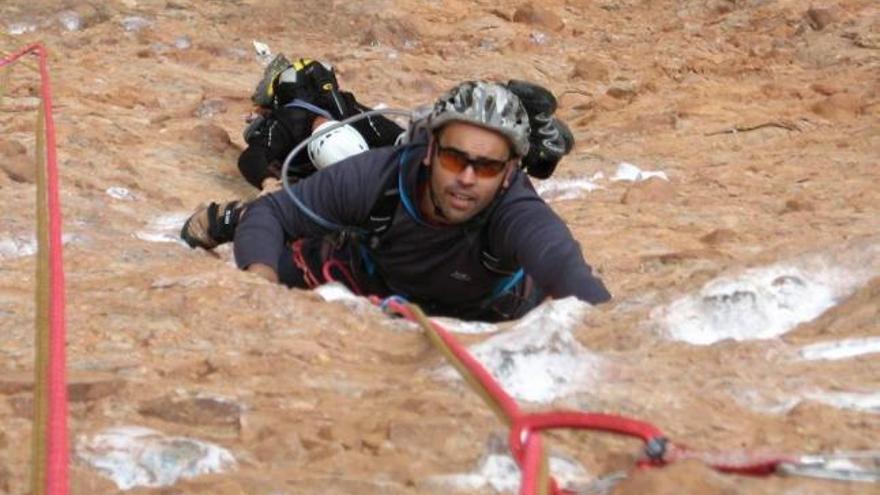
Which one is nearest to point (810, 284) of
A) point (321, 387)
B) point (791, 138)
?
point (321, 387)

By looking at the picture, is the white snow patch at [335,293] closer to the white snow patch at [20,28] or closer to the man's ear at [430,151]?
the man's ear at [430,151]

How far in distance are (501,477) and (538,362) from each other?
0.61m

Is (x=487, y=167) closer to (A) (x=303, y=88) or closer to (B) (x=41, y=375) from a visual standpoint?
(B) (x=41, y=375)

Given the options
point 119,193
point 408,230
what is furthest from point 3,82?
point 408,230

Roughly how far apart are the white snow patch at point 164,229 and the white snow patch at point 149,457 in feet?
9.50

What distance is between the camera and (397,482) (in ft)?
9.08

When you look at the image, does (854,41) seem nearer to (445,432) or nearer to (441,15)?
(441,15)

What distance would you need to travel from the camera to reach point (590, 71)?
11500 mm

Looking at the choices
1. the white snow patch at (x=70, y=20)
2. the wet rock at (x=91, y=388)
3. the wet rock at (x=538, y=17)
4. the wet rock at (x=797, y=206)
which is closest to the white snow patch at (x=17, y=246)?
the wet rock at (x=91, y=388)

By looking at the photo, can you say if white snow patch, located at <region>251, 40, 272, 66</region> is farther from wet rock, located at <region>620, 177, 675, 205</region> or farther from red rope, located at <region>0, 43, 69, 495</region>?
red rope, located at <region>0, 43, 69, 495</region>

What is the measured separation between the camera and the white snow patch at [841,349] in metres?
3.54

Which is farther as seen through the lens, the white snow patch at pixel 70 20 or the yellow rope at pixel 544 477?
the white snow patch at pixel 70 20

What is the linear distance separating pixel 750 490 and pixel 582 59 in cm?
964

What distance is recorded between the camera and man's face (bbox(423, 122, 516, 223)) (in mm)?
4414
